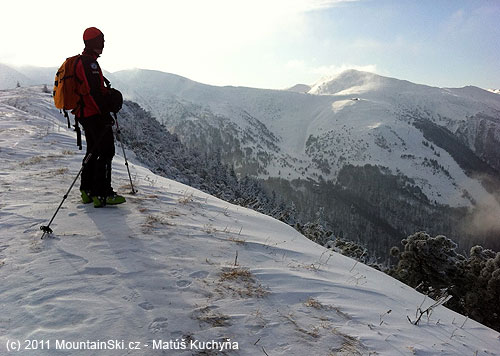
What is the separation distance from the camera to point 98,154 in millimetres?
5988

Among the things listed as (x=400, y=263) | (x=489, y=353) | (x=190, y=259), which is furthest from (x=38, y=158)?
(x=400, y=263)

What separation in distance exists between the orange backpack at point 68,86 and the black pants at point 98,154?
38 centimetres

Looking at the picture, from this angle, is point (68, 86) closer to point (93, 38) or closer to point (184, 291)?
Answer: point (93, 38)

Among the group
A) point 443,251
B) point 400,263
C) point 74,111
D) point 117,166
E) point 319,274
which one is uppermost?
point 74,111

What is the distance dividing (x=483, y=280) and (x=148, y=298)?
25646 mm

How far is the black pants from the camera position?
5.82m

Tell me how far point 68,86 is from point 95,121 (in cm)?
73

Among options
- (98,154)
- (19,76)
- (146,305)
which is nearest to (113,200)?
(98,154)

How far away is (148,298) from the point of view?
3.45 meters

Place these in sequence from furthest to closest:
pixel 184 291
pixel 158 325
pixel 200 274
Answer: pixel 200 274 → pixel 184 291 → pixel 158 325

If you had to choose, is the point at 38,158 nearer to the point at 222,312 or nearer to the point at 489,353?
the point at 222,312

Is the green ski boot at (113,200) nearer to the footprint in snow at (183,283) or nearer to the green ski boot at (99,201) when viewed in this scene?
the green ski boot at (99,201)

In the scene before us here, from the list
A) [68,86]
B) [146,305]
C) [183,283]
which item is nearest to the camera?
[146,305]

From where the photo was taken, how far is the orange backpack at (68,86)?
5430 mm
